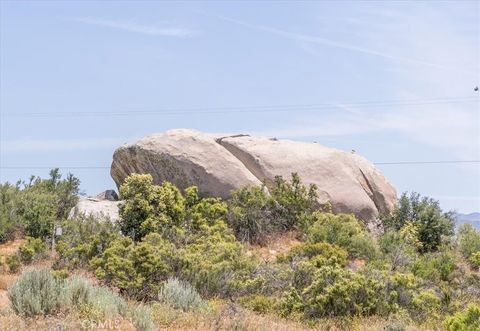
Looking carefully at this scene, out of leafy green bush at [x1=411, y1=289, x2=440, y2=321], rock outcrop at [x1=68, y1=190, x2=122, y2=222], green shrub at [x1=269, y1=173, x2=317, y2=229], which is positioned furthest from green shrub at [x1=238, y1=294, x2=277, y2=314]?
green shrub at [x1=269, y1=173, x2=317, y2=229]

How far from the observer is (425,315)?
14414 mm

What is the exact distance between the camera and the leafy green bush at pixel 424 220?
25688 millimetres

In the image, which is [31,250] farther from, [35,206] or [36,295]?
[36,295]

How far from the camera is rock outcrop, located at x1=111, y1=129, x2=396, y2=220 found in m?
25.5

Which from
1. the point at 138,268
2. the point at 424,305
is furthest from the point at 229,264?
the point at 424,305

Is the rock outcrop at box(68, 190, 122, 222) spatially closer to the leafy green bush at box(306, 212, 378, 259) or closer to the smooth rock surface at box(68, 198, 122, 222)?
the smooth rock surface at box(68, 198, 122, 222)

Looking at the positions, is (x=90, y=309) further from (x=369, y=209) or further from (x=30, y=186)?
(x=30, y=186)

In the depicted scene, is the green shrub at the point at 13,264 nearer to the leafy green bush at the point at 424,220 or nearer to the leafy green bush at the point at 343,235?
the leafy green bush at the point at 343,235

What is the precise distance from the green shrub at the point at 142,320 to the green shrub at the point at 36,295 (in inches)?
60.3

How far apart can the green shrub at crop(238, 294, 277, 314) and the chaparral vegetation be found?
4 cm

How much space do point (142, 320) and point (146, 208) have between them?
11.9 m

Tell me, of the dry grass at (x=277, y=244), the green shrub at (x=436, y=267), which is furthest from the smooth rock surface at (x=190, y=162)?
the green shrub at (x=436, y=267)

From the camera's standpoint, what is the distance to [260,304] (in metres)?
14.5

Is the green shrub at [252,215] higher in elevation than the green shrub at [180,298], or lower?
higher
